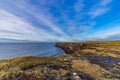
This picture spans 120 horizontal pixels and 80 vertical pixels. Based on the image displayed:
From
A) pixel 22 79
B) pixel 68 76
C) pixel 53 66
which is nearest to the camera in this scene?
pixel 22 79

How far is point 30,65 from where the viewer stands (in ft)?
61.8

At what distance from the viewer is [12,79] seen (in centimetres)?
1448

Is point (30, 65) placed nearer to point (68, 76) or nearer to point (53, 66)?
point (53, 66)

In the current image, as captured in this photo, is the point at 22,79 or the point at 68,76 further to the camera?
the point at 68,76

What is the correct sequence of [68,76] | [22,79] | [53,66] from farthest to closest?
[53,66] → [68,76] → [22,79]

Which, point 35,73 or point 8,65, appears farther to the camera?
point 8,65

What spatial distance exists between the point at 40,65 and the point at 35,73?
163 inches

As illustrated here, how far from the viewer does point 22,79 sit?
46.8ft

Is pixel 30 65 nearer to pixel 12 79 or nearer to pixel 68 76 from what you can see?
pixel 12 79

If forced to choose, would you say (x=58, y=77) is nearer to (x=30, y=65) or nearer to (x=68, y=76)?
(x=68, y=76)

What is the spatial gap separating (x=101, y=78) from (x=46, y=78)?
18.8ft

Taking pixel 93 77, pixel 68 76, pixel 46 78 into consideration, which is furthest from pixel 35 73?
pixel 93 77

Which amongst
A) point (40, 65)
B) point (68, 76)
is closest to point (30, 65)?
point (40, 65)

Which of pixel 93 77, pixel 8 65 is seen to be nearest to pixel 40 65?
pixel 8 65
